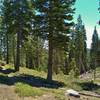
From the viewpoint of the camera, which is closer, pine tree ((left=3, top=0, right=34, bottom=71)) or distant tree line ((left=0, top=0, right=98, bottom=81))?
distant tree line ((left=0, top=0, right=98, bottom=81))

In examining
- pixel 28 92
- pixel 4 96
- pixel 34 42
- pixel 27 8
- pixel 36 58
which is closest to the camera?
pixel 4 96

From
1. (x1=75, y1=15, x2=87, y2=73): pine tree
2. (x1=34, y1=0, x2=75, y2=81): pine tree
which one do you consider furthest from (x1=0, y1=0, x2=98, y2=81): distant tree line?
(x1=75, y1=15, x2=87, y2=73): pine tree

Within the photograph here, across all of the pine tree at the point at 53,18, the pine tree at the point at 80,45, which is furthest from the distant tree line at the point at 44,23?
the pine tree at the point at 80,45

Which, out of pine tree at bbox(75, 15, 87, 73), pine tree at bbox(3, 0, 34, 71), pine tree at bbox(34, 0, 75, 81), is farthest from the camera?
pine tree at bbox(75, 15, 87, 73)

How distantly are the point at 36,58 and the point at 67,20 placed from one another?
154ft

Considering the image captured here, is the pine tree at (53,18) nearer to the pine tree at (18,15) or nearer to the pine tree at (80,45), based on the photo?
the pine tree at (18,15)

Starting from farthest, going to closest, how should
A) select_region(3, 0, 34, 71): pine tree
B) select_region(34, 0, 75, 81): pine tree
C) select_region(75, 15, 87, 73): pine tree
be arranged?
1. select_region(75, 15, 87, 73): pine tree
2. select_region(3, 0, 34, 71): pine tree
3. select_region(34, 0, 75, 81): pine tree

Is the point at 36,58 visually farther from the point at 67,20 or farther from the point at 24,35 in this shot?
the point at 67,20

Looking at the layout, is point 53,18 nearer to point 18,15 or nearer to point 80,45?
point 18,15

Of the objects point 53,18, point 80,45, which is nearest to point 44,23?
point 53,18

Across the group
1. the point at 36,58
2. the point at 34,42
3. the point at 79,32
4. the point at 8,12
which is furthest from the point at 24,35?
the point at 79,32

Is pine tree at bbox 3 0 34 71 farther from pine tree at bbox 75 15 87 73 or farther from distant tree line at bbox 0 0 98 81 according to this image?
pine tree at bbox 75 15 87 73

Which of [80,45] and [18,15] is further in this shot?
[80,45]

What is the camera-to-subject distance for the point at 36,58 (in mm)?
Result: 85000
